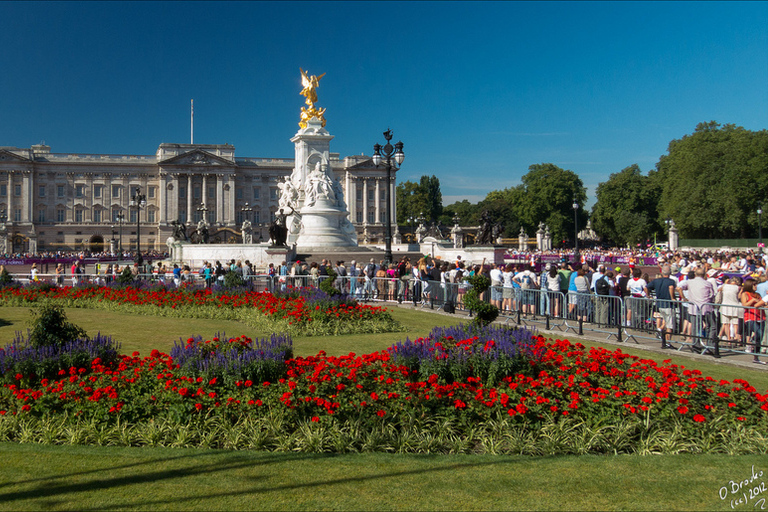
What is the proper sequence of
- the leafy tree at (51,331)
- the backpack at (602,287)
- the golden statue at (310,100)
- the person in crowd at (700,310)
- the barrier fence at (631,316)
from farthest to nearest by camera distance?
the golden statue at (310,100), the backpack at (602,287), the person in crowd at (700,310), the barrier fence at (631,316), the leafy tree at (51,331)

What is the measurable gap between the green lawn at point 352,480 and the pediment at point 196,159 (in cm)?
9991

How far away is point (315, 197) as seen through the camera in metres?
39.2

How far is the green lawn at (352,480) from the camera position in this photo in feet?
15.5

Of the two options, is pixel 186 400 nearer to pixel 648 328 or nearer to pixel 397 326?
pixel 397 326

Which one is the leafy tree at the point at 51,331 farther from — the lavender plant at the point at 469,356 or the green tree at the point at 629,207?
the green tree at the point at 629,207

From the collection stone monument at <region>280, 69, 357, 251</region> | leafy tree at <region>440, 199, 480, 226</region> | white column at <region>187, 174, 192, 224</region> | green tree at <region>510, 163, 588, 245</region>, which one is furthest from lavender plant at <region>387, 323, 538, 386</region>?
leafy tree at <region>440, 199, 480, 226</region>

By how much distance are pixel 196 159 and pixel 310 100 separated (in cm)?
6190

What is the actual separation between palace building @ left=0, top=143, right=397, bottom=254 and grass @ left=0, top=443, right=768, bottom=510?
297 feet

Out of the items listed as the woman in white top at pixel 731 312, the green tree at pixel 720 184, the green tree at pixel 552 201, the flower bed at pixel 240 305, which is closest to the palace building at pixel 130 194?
the green tree at pixel 552 201

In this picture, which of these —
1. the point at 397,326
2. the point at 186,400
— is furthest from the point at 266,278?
the point at 186,400

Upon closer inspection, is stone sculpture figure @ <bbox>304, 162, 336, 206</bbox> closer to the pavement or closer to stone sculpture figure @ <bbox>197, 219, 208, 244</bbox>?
stone sculpture figure @ <bbox>197, 219, 208, 244</bbox>

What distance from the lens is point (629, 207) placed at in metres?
86.0

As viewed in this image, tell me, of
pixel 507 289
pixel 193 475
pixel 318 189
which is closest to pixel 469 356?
pixel 193 475

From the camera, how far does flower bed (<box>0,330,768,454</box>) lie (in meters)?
5.96
